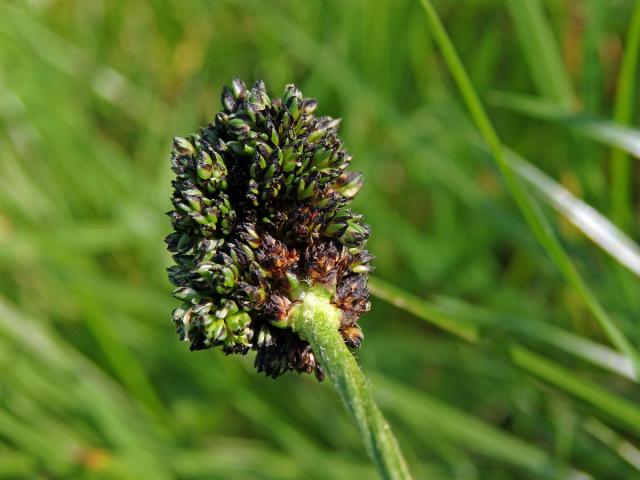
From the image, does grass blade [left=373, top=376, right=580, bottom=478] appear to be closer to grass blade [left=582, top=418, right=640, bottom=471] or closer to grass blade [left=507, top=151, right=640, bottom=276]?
grass blade [left=582, top=418, right=640, bottom=471]

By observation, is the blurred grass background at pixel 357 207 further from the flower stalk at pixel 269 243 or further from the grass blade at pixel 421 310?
the flower stalk at pixel 269 243

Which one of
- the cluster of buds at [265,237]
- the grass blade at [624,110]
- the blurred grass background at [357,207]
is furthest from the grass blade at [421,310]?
the grass blade at [624,110]

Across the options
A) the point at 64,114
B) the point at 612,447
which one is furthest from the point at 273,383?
the point at 64,114

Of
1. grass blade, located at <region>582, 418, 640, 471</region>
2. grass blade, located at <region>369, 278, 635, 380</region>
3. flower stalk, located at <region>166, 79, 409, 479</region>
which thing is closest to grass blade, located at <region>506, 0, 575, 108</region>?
grass blade, located at <region>369, 278, 635, 380</region>

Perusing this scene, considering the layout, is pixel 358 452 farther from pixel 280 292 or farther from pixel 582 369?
pixel 280 292

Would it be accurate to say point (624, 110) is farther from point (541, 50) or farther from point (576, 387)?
point (576, 387)
